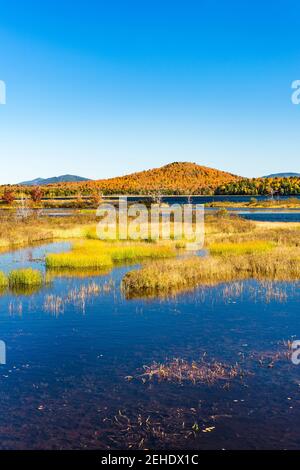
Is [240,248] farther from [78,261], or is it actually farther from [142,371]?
[142,371]

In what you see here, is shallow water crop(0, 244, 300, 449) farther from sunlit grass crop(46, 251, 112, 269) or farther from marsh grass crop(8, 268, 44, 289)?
sunlit grass crop(46, 251, 112, 269)

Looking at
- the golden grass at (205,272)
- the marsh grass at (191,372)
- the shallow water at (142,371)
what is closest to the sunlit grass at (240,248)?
the golden grass at (205,272)

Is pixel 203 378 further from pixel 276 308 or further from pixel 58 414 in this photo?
pixel 276 308

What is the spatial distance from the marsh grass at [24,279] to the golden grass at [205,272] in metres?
5.06

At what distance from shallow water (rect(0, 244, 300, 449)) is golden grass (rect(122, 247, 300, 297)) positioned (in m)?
1.99

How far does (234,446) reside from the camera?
425 inches

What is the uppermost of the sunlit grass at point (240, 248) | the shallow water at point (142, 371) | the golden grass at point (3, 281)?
the sunlit grass at point (240, 248)

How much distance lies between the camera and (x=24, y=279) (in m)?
27.5

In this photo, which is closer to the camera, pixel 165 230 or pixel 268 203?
pixel 165 230

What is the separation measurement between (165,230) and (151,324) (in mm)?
34403

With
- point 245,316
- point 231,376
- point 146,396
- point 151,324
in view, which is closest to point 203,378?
point 231,376

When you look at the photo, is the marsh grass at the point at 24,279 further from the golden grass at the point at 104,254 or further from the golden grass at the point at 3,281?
the golden grass at the point at 104,254

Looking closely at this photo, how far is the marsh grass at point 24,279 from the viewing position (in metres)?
27.2

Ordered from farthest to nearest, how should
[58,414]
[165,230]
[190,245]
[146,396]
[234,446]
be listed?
[165,230] < [190,245] < [146,396] < [58,414] < [234,446]
